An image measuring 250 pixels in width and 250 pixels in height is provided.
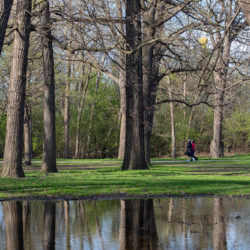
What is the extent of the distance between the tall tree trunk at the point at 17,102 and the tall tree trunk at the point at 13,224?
6748 millimetres

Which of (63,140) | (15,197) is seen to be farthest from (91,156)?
(15,197)

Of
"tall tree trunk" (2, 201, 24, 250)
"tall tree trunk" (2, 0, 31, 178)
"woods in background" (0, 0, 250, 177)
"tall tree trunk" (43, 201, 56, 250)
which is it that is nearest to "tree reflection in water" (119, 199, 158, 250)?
"tall tree trunk" (43, 201, 56, 250)

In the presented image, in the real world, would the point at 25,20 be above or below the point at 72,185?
above

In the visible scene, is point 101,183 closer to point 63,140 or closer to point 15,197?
point 15,197

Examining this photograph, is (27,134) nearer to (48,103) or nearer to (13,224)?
(48,103)

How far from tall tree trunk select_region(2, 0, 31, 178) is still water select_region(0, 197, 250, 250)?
675 cm

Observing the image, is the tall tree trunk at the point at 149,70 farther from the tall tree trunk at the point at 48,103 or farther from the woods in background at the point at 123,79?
the tall tree trunk at the point at 48,103

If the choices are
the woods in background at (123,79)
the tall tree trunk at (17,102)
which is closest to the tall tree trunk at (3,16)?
the woods in background at (123,79)

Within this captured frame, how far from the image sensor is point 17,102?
706 inches

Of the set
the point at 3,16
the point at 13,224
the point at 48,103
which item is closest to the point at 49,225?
the point at 13,224

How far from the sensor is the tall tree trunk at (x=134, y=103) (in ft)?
73.2

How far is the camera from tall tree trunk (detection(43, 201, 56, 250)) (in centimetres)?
694

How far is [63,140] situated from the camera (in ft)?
168

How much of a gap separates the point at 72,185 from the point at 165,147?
3757 cm
